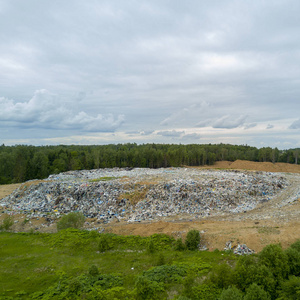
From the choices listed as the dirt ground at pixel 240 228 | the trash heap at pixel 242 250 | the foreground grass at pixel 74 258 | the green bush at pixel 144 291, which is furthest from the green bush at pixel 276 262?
the green bush at pixel 144 291

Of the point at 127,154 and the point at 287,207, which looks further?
the point at 127,154

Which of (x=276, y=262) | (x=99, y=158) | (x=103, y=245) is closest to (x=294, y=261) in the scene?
(x=276, y=262)

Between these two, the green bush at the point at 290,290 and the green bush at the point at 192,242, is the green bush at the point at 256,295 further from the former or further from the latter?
the green bush at the point at 192,242

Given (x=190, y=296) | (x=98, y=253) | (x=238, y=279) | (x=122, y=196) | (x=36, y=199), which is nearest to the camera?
(x=190, y=296)

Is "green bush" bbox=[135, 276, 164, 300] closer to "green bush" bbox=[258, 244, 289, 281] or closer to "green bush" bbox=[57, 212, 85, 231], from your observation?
"green bush" bbox=[258, 244, 289, 281]

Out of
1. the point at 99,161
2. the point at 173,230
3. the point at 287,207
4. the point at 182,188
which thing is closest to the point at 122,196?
the point at 182,188

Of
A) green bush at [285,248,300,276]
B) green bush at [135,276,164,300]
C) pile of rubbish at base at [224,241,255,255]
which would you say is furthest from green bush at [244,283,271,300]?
pile of rubbish at base at [224,241,255,255]

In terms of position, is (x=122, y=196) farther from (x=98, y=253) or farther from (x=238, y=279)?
(x=238, y=279)
